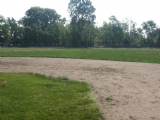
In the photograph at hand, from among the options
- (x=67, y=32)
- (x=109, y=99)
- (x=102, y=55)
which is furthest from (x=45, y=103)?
(x=67, y=32)

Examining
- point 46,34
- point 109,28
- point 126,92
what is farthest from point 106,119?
point 109,28

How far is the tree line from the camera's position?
223ft

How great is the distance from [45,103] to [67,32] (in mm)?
68014

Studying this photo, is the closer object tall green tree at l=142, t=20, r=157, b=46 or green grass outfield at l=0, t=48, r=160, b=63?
green grass outfield at l=0, t=48, r=160, b=63

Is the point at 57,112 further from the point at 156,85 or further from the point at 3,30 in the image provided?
the point at 3,30

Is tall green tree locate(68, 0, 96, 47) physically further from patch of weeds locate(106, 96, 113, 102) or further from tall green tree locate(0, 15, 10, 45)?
patch of weeds locate(106, 96, 113, 102)

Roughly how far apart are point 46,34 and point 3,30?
2116cm

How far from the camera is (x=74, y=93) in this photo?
5484 mm

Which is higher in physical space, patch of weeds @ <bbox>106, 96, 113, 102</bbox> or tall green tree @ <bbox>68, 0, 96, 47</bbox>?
tall green tree @ <bbox>68, 0, 96, 47</bbox>

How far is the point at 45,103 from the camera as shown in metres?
4.49

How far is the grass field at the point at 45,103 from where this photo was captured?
3822mm

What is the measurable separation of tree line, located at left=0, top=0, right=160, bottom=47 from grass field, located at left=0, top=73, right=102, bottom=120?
198ft

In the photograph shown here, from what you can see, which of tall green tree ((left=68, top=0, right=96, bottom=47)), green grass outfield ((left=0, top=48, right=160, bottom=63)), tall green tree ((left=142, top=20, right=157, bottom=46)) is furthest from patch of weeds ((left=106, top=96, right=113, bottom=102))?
tall green tree ((left=142, top=20, right=157, bottom=46))

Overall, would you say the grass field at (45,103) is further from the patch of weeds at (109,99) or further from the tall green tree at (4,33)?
the tall green tree at (4,33)
